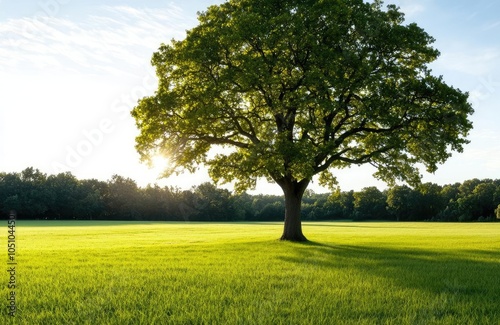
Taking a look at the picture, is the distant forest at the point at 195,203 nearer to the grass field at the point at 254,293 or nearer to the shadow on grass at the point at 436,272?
the shadow on grass at the point at 436,272

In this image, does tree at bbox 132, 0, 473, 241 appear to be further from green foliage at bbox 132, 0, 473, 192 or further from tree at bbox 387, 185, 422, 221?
tree at bbox 387, 185, 422, 221

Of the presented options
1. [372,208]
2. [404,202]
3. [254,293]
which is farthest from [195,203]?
[254,293]

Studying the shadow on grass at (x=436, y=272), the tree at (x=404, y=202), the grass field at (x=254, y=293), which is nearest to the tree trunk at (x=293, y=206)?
the shadow on grass at (x=436, y=272)

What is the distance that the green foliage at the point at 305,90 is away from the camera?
27.8m

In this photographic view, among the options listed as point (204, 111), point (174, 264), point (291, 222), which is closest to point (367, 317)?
point (174, 264)

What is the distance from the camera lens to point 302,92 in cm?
2800

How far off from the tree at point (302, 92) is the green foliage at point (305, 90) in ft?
0.24

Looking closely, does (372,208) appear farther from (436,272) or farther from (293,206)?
(436,272)

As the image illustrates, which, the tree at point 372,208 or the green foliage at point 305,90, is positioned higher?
the green foliage at point 305,90

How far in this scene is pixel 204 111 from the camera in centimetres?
2806

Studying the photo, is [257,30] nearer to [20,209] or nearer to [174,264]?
[174,264]

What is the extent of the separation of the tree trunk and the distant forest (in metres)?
104

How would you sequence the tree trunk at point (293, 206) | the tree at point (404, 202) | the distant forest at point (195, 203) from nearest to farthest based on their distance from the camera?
the tree trunk at point (293, 206) → the distant forest at point (195, 203) → the tree at point (404, 202)

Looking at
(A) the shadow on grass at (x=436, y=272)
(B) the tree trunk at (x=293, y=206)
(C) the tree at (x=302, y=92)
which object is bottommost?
(A) the shadow on grass at (x=436, y=272)
